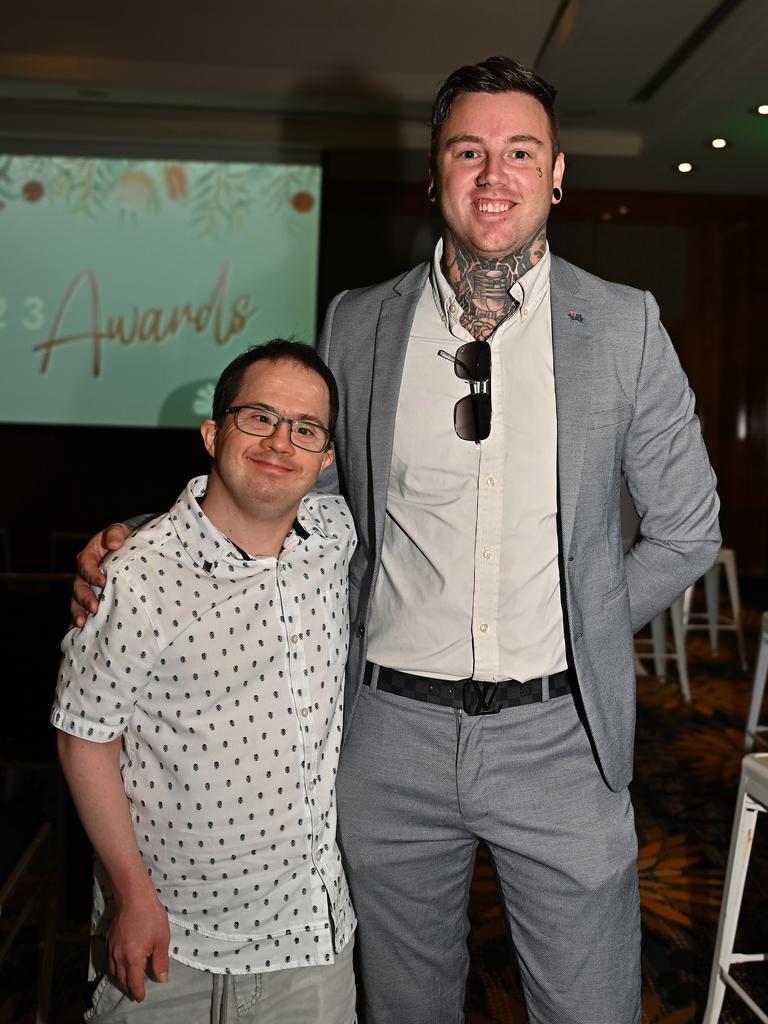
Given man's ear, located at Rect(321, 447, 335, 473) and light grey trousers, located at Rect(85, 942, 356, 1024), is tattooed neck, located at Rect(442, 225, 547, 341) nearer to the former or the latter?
man's ear, located at Rect(321, 447, 335, 473)

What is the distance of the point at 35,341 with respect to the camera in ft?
25.7

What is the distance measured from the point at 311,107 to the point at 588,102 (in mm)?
1986

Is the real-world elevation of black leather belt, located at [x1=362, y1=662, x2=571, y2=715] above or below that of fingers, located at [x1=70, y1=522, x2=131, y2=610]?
below

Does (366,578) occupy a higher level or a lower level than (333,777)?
higher

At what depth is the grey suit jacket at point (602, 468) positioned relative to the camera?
1.52 meters

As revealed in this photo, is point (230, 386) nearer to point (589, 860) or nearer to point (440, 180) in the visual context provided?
point (440, 180)

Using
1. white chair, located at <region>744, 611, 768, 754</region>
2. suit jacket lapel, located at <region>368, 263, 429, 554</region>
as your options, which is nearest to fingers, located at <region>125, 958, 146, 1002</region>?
suit jacket lapel, located at <region>368, 263, 429, 554</region>

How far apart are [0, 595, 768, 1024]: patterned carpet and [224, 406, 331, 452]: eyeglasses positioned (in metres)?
0.99

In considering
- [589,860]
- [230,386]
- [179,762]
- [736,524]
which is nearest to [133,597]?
[179,762]

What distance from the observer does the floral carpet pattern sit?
8.23 ft

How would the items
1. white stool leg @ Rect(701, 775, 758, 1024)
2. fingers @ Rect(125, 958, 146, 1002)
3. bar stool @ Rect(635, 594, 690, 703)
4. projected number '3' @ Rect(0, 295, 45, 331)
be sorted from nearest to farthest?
1. fingers @ Rect(125, 958, 146, 1002)
2. white stool leg @ Rect(701, 775, 758, 1024)
3. bar stool @ Rect(635, 594, 690, 703)
4. projected number '3' @ Rect(0, 295, 45, 331)

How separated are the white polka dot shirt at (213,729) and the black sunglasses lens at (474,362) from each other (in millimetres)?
413

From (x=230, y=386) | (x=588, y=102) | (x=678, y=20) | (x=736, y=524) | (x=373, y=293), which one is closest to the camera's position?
(x=230, y=386)

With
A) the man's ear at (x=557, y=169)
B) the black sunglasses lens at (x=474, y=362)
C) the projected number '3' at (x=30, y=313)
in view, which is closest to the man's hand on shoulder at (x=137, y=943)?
the black sunglasses lens at (x=474, y=362)
